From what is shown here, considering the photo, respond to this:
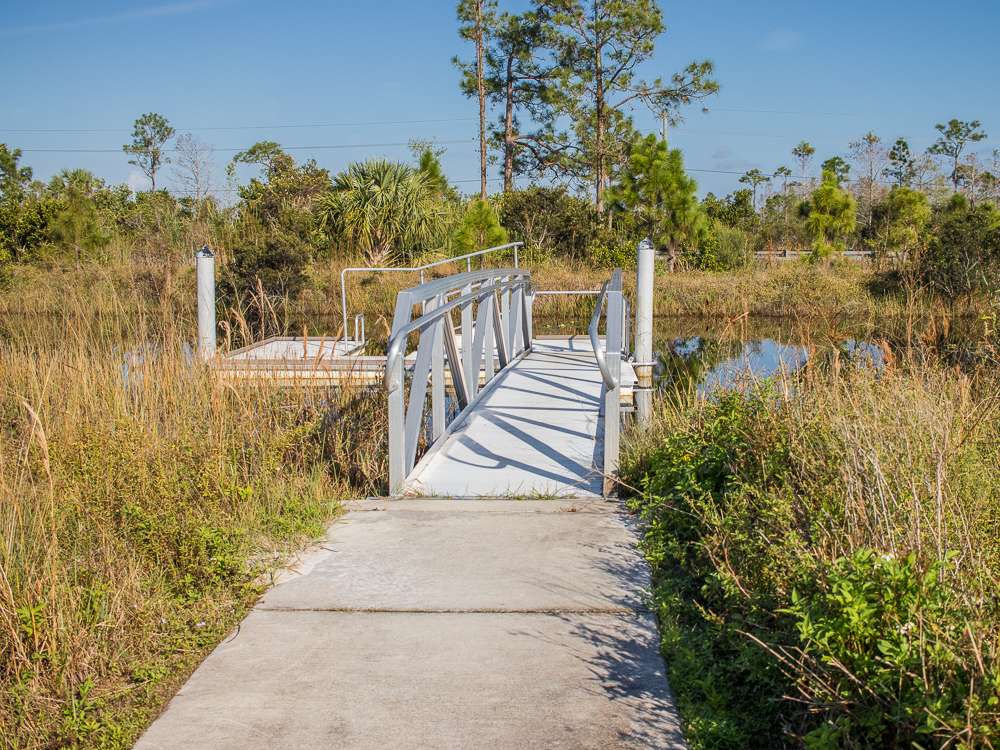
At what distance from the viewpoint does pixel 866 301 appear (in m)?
19.2

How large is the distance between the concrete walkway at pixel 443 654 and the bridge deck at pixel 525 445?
3.20 feet

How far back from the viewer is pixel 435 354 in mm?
6082

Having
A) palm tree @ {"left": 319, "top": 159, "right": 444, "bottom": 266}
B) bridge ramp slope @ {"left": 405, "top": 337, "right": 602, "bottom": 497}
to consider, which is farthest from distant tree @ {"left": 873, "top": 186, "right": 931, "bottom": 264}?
bridge ramp slope @ {"left": 405, "top": 337, "right": 602, "bottom": 497}

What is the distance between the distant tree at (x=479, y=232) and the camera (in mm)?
23000

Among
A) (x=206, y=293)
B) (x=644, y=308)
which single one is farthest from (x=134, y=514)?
(x=644, y=308)

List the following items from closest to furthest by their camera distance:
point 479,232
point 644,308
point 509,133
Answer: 1. point 644,308
2. point 479,232
3. point 509,133

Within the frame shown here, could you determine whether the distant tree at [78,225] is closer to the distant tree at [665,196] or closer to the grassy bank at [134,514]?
the distant tree at [665,196]

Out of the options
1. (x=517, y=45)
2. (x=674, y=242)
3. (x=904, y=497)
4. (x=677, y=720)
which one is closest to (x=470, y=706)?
(x=677, y=720)

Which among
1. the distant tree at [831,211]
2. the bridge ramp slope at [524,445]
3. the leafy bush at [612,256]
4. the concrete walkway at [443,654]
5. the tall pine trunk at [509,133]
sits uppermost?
the tall pine trunk at [509,133]

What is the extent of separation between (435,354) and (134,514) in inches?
101

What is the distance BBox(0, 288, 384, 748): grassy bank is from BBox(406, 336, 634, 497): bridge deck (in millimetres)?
483

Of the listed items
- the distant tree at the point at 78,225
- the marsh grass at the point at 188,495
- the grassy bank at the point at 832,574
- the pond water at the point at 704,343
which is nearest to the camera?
the grassy bank at the point at 832,574

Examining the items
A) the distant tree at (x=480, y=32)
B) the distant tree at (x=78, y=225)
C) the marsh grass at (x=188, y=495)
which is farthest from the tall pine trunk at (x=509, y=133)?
the marsh grass at (x=188, y=495)

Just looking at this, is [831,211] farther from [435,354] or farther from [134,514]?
[134,514]
